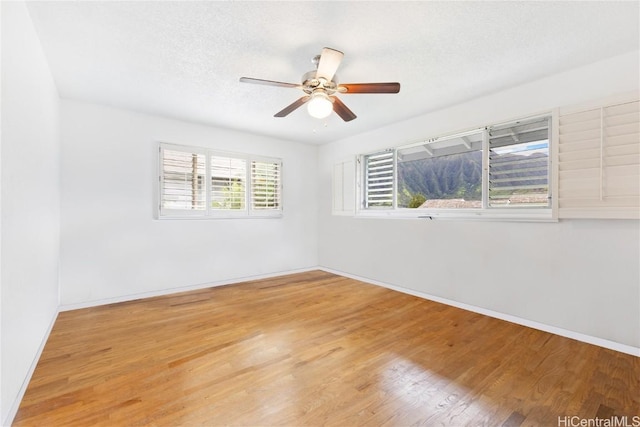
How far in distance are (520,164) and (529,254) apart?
3.05 feet

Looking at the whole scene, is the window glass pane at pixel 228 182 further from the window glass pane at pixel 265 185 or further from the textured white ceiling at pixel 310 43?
the textured white ceiling at pixel 310 43

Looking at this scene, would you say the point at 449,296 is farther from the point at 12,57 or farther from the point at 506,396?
the point at 12,57

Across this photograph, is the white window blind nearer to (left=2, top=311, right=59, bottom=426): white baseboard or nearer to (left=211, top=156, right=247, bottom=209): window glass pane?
(left=211, top=156, right=247, bottom=209): window glass pane

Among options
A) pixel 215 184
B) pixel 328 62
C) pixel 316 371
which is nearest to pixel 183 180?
pixel 215 184

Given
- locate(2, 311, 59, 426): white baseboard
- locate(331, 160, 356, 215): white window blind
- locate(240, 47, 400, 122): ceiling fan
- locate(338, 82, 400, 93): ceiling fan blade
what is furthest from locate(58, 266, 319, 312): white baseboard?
locate(338, 82, 400, 93): ceiling fan blade

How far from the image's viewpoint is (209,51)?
89.2 inches

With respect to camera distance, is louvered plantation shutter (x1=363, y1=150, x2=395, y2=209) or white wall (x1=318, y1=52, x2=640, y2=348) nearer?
white wall (x1=318, y1=52, x2=640, y2=348)

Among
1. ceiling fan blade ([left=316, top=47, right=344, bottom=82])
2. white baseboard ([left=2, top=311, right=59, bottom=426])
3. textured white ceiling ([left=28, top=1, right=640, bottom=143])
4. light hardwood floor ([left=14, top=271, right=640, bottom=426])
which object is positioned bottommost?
light hardwood floor ([left=14, top=271, right=640, bottom=426])

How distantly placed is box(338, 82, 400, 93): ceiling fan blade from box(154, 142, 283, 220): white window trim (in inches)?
106

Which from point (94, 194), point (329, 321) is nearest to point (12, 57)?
point (94, 194)

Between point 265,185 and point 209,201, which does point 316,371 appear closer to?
point 209,201

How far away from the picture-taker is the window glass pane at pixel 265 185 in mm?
4742

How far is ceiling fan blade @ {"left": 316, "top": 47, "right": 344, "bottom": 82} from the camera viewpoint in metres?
1.93

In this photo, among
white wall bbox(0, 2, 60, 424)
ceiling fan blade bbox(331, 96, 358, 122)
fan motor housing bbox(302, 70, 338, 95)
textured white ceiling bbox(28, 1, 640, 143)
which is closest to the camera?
white wall bbox(0, 2, 60, 424)
